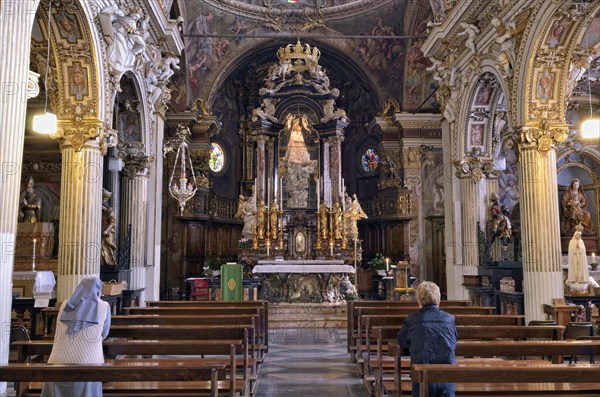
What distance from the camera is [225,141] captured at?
22.8 meters

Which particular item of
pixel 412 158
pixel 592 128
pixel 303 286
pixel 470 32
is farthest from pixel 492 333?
pixel 412 158

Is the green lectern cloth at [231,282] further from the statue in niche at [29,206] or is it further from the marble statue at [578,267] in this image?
the marble statue at [578,267]

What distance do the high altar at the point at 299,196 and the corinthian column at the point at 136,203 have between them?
344cm

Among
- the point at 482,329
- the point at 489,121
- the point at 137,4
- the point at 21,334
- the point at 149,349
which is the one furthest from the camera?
the point at 489,121

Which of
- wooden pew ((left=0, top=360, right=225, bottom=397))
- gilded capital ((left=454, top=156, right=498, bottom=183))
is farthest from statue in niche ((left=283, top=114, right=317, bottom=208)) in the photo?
wooden pew ((left=0, top=360, right=225, bottom=397))

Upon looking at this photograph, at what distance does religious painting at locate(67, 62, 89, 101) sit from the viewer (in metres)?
9.89

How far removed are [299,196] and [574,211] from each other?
846 centimetres

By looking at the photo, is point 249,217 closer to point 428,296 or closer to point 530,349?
point 428,296

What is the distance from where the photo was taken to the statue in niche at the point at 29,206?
45.1 feet

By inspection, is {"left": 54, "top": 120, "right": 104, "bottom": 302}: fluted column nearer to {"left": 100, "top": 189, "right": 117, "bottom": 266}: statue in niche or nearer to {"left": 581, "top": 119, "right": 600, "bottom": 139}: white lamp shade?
{"left": 100, "top": 189, "right": 117, "bottom": 266}: statue in niche

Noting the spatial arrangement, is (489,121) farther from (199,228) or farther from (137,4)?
(199,228)

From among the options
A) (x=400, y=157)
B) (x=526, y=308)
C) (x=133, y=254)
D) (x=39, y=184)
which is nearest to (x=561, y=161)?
(x=400, y=157)

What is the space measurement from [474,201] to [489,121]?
6.66 feet

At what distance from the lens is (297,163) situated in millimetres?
19766
